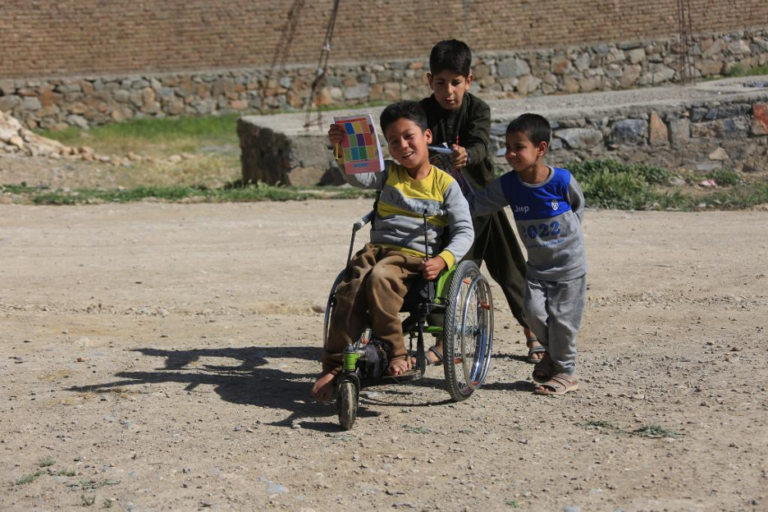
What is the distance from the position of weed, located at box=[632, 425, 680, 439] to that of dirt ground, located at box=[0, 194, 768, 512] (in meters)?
0.01

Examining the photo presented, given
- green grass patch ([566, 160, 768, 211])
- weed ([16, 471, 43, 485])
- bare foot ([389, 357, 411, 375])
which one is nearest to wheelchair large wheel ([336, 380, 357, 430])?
bare foot ([389, 357, 411, 375])

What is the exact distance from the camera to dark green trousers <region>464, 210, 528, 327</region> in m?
5.75

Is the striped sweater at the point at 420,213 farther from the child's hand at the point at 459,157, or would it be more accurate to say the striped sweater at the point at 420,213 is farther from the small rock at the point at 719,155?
the small rock at the point at 719,155

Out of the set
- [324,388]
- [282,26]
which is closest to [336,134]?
[324,388]

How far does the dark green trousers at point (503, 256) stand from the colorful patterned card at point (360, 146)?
1.01 m

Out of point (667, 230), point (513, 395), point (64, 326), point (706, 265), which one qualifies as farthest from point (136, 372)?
point (667, 230)

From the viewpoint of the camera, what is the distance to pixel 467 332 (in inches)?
200

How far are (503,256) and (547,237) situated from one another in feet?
Result: 2.56

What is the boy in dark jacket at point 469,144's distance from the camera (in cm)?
527

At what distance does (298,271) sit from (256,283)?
0.48 meters

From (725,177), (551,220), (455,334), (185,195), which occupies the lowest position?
(455,334)

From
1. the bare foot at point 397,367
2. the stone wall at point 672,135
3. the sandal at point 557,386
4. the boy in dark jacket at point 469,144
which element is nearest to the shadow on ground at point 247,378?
the bare foot at point 397,367

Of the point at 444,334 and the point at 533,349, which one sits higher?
the point at 444,334

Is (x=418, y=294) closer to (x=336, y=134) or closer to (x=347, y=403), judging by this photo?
(x=347, y=403)
